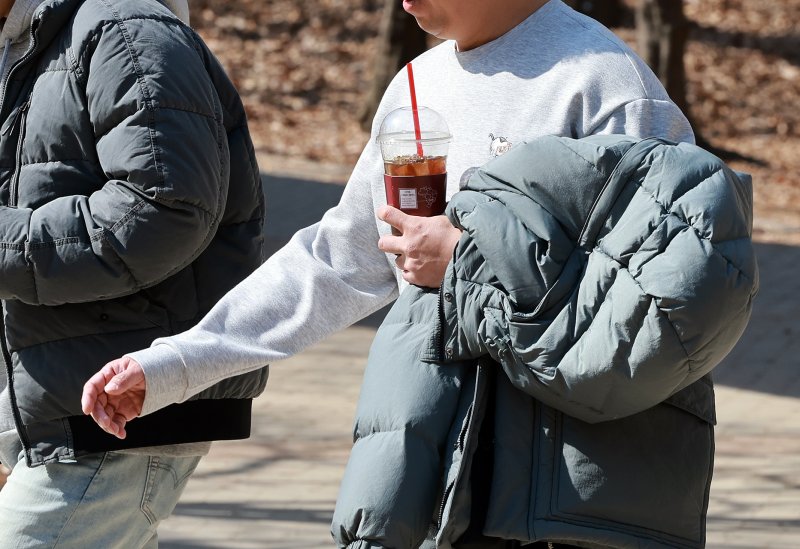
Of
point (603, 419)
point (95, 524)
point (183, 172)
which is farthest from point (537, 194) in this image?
point (95, 524)

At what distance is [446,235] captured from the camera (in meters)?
2.36

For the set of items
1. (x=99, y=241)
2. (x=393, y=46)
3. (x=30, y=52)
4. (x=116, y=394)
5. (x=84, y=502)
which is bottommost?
(x=393, y=46)

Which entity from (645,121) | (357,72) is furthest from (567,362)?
(357,72)

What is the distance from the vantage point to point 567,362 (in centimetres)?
212

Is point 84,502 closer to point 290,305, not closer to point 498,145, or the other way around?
point 290,305

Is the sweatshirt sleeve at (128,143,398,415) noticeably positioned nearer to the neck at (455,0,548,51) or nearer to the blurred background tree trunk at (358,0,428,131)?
the neck at (455,0,548,51)

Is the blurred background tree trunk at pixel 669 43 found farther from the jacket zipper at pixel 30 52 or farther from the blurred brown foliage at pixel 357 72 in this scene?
the jacket zipper at pixel 30 52

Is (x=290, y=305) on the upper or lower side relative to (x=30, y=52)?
lower

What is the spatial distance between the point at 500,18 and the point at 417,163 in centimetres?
35

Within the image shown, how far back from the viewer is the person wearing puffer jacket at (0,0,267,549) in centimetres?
276

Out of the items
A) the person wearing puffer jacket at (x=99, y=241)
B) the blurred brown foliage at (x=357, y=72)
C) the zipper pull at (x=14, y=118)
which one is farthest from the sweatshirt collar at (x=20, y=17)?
the blurred brown foliage at (x=357, y=72)

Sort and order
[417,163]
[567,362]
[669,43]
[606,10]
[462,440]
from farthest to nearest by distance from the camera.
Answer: [606,10] < [669,43] < [417,163] < [462,440] < [567,362]

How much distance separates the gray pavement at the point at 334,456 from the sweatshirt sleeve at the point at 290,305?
8.21 ft

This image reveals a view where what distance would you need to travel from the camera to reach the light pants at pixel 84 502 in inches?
112
